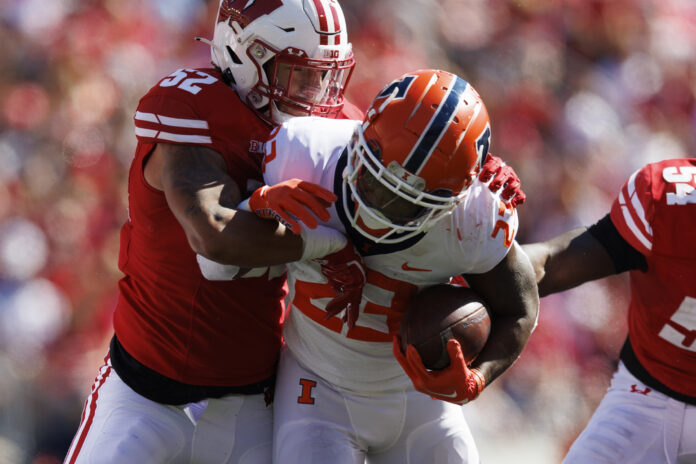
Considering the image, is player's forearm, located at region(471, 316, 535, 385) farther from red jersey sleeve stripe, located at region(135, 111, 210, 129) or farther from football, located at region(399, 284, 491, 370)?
red jersey sleeve stripe, located at region(135, 111, 210, 129)

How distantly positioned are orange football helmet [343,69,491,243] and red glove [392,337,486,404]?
28 centimetres

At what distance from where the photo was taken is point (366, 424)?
209 centimetres

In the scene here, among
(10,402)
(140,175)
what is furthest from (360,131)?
(10,402)

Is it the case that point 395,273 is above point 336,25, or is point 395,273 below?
below

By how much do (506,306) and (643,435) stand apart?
28.7 inches

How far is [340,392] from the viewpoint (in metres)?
2.10

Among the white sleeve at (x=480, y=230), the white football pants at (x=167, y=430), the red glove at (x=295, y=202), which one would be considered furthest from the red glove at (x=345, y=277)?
the white football pants at (x=167, y=430)

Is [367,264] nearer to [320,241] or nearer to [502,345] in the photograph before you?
[320,241]

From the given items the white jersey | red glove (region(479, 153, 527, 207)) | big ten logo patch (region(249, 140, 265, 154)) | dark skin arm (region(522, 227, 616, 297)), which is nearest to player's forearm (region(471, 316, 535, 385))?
the white jersey


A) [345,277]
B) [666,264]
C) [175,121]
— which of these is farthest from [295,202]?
[666,264]

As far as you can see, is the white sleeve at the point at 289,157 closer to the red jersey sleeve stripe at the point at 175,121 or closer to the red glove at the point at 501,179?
the red jersey sleeve stripe at the point at 175,121

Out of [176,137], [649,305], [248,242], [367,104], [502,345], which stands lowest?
[367,104]

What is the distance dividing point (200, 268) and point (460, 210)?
675 mm

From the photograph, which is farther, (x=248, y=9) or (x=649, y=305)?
(x=649, y=305)
